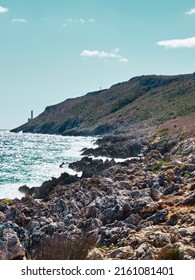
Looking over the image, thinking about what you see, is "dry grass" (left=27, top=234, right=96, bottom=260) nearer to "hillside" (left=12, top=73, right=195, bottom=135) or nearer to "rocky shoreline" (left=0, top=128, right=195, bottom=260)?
"rocky shoreline" (left=0, top=128, right=195, bottom=260)

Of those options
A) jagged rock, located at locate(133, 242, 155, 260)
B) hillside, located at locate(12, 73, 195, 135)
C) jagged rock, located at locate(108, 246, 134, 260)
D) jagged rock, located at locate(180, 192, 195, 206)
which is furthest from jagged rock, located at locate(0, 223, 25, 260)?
hillside, located at locate(12, 73, 195, 135)

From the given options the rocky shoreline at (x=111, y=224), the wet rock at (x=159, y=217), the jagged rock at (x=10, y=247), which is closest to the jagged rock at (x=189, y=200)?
the rocky shoreline at (x=111, y=224)

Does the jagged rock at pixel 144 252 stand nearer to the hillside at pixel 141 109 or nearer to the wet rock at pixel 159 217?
the wet rock at pixel 159 217

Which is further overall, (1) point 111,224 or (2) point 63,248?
(1) point 111,224

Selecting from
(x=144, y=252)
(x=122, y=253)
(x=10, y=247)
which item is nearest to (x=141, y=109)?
(x=10, y=247)

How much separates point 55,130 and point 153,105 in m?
61.2

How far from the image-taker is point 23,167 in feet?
185

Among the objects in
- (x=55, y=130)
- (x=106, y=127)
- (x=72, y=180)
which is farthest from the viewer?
(x=55, y=130)

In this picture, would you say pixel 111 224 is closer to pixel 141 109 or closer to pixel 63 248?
pixel 63 248

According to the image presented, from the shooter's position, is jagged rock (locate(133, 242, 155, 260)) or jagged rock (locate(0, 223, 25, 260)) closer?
jagged rock (locate(133, 242, 155, 260))
